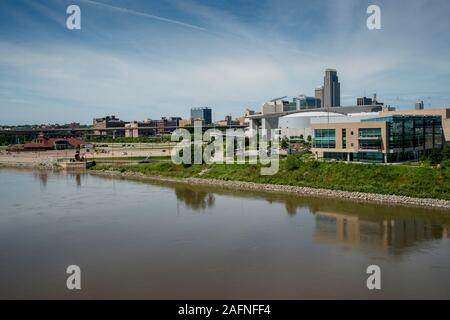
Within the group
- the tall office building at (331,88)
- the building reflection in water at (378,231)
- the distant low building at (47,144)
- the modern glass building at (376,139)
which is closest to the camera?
the building reflection in water at (378,231)

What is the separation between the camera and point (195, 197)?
553 inches

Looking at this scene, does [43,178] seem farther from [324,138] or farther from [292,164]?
[324,138]

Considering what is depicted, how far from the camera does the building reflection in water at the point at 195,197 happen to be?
1260 centimetres

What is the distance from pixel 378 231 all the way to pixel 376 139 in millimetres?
6932

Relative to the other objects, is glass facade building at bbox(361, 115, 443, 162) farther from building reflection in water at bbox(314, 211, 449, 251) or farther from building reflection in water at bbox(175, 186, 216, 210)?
building reflection in water at bbox(175, 186, 216, 210)

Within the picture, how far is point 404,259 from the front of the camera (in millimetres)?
7188

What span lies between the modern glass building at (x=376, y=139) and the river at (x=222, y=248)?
13.5 ft

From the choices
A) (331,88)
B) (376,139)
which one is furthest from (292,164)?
(331,88)

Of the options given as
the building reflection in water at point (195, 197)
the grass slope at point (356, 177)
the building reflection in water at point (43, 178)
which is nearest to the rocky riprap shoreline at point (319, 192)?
the grass slope at point (356, 177)

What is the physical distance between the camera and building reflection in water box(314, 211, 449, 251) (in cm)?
821

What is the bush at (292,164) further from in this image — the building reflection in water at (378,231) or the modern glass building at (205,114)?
the modern glass building at (205,114)

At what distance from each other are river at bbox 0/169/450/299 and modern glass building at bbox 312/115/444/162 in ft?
13.5
